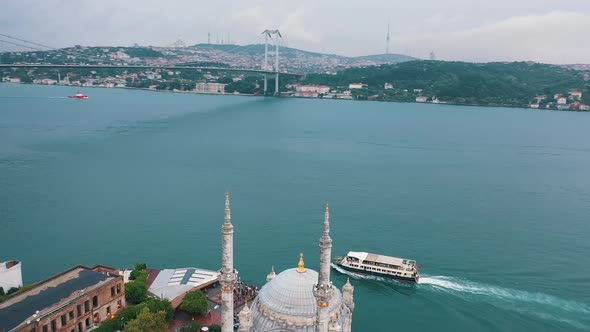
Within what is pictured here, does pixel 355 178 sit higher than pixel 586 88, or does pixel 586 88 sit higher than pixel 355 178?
pixel 586 88

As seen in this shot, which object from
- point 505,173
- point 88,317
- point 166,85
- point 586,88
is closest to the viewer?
point 88,317

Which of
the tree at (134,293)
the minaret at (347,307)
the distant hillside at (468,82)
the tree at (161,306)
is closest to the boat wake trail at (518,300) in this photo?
the minaret at (347,307)

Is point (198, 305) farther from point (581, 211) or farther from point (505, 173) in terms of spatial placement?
point (505, 173)

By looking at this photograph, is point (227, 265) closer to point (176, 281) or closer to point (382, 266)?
point (176, 281)

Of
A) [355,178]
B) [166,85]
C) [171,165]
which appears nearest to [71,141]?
[171,165]

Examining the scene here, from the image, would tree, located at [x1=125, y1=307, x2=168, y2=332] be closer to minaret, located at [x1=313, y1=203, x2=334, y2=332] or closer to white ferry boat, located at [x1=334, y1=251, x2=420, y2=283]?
minaret, located at [x1=313, y1=203, x2=334, y2=332]

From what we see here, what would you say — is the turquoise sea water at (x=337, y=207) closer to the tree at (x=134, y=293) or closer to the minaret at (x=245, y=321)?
the tree at (x=134, y=293)

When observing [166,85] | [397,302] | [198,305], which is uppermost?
[166,85]
